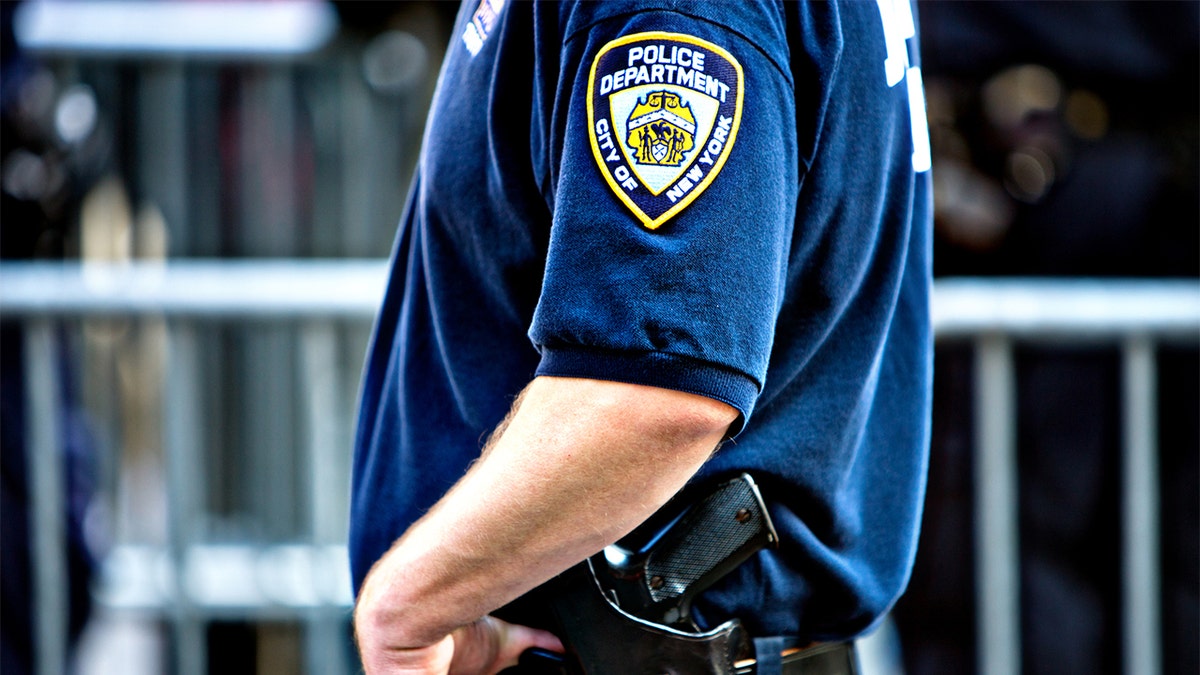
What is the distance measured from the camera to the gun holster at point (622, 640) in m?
1.32

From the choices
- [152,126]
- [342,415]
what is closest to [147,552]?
[342,415]

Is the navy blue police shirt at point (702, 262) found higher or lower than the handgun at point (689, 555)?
higher

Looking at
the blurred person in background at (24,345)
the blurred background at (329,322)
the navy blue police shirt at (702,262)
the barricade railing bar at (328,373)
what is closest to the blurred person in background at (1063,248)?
the blurred background at (329,322)

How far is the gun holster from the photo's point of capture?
132 centimetres

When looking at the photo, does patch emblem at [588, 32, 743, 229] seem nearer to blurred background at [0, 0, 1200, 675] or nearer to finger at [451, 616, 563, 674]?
finger at [451, 616, 563, 674]

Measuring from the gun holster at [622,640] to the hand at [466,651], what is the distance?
0.20 feet

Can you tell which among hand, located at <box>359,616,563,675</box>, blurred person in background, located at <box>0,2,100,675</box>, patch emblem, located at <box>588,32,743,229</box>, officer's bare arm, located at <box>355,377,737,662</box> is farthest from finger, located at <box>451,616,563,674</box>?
blurred person in background, located at <box>0,2,100,675</box>

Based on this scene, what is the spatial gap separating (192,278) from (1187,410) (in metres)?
2.46

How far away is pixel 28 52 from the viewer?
3578mm

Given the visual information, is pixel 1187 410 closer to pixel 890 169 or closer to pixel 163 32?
pixel 890 169

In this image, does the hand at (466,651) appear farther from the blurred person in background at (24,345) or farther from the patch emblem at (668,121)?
the blurred person in background at (24,345)

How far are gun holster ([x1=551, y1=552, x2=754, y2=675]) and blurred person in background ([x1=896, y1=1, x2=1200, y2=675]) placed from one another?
72.2 inches

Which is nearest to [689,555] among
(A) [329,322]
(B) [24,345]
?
(A) [329,322]

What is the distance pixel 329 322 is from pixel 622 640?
5.02 ft
